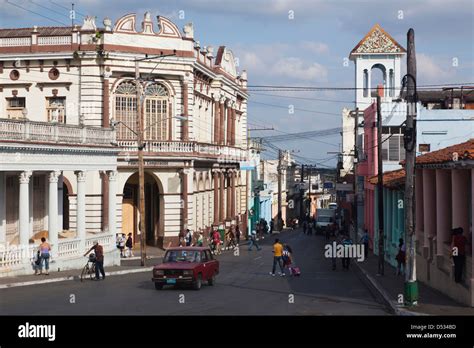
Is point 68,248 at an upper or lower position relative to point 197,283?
upper

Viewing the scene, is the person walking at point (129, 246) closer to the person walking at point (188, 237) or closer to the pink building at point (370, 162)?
the person walking at point (188, 237)

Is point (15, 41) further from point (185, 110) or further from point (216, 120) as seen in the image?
point (216, 120)

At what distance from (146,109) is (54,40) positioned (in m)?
6.83

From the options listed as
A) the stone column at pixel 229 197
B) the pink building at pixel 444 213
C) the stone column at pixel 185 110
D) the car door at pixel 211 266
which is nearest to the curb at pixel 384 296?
the pink building at pixel 444 213

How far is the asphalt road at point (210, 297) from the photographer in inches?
861

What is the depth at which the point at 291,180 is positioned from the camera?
135750 millimetres

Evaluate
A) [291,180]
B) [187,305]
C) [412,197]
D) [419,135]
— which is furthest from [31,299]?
[291,180]

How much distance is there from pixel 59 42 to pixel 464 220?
109 ft

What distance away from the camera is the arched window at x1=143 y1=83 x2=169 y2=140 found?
5200 centimetres

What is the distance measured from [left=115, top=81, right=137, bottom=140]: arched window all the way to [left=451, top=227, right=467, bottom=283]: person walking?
31167mm

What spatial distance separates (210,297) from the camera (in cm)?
2572

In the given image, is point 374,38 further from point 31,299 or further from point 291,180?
point 291,180

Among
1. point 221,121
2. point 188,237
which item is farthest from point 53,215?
point 221,121

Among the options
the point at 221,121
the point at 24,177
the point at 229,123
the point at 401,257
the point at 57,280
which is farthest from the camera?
the point at 229,123
